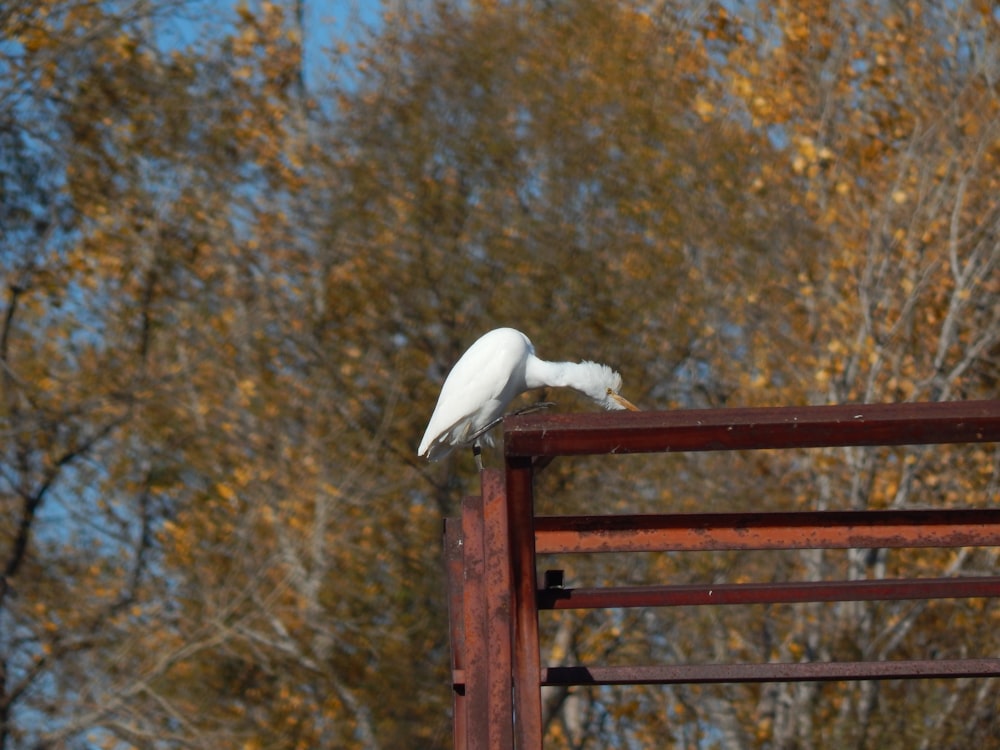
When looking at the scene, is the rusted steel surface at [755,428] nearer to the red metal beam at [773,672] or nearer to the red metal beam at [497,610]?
the red metal beam at [497,610]

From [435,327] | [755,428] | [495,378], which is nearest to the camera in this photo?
[755,428]

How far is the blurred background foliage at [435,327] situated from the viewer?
11539 millimetres

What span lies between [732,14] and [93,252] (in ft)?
18.9

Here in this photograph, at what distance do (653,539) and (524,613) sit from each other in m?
0.41

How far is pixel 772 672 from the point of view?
3387 millimetres

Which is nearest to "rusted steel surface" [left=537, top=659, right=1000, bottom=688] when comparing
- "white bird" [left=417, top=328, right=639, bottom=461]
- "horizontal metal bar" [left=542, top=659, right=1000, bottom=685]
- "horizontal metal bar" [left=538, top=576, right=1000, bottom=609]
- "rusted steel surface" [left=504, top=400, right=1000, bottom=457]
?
"horizontal metal bar" [left=542, top=659, right=1000, bottom=685]

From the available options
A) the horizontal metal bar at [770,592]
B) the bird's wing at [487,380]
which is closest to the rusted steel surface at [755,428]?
the horizontal metal bar at [770,592]

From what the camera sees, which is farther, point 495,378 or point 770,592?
point 495,378

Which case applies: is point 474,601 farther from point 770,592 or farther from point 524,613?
point 770,592

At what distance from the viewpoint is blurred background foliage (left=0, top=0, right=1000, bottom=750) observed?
37.9 feet

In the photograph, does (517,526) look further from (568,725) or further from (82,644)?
(568,725)

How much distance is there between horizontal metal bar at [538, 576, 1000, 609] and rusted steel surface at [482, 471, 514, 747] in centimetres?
43

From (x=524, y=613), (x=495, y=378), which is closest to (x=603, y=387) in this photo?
(x=495, y=378)

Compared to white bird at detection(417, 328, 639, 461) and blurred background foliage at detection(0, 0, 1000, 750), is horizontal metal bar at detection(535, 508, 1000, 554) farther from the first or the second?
blurred background foliage at detection(0, 0, 1000, 750)
